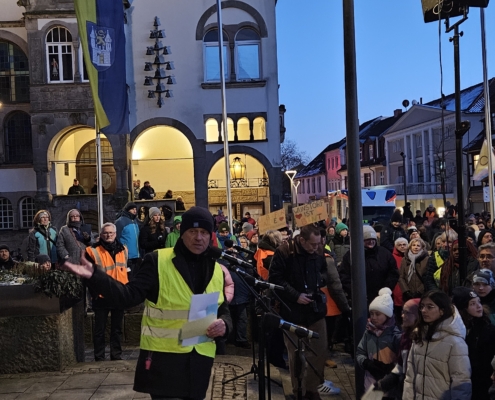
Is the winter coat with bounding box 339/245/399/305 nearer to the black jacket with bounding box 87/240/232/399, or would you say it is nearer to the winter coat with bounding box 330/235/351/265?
the winter coat with bounding box 330/235/351/265

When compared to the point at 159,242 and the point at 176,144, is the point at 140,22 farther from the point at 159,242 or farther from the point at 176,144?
the point at 159,242

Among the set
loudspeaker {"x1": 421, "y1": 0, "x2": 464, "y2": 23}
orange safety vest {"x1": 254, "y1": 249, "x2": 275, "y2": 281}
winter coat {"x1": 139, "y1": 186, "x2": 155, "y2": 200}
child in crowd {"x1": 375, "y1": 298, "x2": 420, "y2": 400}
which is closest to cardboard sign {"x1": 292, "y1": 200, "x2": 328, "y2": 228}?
orange safety vest {"x1": 254, "y1": 249, "x2": 275, "y2": 281}

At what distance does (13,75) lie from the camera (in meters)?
32.9

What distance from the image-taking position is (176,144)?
35.5 m

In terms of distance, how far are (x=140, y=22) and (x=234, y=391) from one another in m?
27.3

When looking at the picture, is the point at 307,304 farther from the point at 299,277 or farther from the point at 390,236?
the point at 390,236

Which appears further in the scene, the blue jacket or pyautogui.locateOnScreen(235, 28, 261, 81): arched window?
pyautogui.locateOnScreen(235, 28, 261, 81): arched window

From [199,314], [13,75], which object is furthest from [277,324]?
[13,75]

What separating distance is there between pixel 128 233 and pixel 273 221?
11.5 ft

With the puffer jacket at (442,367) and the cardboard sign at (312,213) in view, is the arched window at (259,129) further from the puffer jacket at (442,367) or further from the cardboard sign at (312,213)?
the puffer jacket at (442,367)

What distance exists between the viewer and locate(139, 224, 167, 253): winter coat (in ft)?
43.7

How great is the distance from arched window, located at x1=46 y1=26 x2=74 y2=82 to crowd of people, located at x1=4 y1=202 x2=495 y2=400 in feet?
64.5

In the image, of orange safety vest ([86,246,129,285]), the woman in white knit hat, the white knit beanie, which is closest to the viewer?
the woman in white knit hat

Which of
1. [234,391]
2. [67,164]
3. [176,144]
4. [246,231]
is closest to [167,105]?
[176,144]
